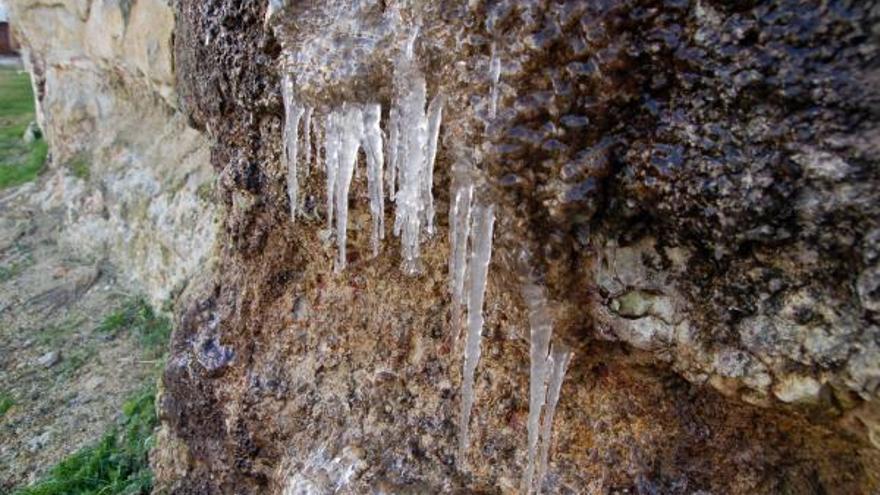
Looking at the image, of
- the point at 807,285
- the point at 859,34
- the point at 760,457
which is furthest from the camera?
the point at 760,457

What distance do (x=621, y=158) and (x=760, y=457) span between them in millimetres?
807

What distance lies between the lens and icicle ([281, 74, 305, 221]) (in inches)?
91.0

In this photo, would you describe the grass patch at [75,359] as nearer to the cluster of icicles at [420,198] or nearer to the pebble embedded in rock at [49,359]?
the pebble embedded in rock at [49,359]

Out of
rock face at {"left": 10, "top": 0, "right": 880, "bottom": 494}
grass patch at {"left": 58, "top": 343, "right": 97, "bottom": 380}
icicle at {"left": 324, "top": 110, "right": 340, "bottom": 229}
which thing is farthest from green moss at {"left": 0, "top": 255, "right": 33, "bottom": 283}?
icicle at {"left": 324, "top": 110, "right": 340, "bottom": 229}

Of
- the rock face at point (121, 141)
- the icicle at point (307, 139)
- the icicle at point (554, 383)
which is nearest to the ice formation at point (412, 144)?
the icicle at point (307, 139)

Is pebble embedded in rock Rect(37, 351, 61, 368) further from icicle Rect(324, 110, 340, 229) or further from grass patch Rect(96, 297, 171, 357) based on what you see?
icicle Rect(324, 110, 340, 229)

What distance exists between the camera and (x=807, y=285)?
4.74ft

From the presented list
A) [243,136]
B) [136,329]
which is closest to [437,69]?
[243,136]

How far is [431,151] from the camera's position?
1.91 metres

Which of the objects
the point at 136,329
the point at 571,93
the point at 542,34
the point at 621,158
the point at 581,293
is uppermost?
the point at 542,34

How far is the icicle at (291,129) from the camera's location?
2312mm

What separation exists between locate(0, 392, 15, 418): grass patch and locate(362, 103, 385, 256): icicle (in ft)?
12.5

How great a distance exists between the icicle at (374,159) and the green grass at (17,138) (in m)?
6.69

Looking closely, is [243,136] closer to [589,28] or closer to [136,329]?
[589,28]
